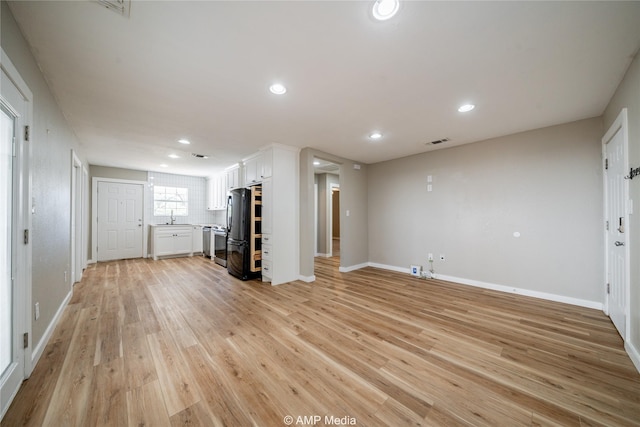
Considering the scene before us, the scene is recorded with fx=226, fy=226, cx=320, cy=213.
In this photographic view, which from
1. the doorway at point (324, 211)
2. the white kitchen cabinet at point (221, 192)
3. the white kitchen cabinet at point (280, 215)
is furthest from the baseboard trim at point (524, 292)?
the white kitchen cabinet at point (221, 192)

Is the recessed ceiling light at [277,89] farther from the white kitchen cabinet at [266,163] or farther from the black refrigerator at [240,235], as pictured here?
the black refrigerator at [240,235]

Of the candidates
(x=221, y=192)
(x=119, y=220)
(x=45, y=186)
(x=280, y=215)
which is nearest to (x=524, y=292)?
(x=280, y=215)

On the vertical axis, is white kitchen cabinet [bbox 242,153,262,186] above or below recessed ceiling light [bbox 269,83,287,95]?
below

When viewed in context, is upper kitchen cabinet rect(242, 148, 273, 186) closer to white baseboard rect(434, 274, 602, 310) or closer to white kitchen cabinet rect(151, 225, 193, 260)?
white kitchen cabinet rect(151, 225, 193, 260)

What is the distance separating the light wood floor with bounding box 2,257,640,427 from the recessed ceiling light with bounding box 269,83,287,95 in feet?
8.10

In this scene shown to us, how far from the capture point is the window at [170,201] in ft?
22.1

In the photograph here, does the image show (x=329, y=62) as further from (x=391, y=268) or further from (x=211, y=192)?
(x=211, y=192)

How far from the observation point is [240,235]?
441 cm

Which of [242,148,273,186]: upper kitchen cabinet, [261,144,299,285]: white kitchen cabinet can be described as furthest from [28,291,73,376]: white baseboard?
[242,148,273,186]: upper kitchen cabinet

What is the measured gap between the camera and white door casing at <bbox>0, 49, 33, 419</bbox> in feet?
4.84

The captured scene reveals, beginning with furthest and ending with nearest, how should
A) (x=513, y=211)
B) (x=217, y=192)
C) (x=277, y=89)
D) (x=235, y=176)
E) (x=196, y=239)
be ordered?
(x=196, y=239)
(x=217, y=192)
(x=235, y=176)
(x=513, y=211)
(x=277, y=89)

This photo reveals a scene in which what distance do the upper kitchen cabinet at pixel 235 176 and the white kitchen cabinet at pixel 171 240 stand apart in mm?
2012

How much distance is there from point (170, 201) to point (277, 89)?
20.9 ft

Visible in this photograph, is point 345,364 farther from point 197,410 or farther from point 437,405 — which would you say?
point 197,410
